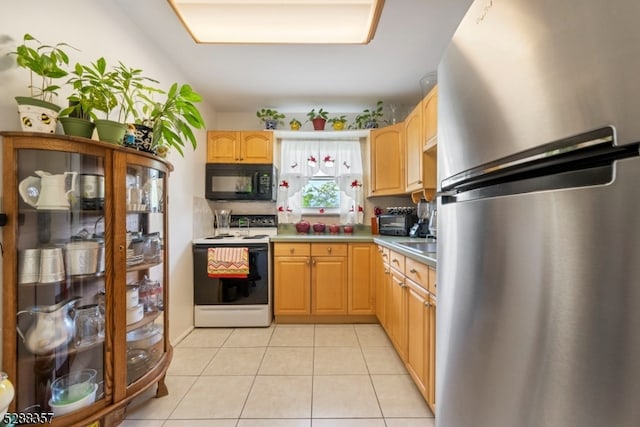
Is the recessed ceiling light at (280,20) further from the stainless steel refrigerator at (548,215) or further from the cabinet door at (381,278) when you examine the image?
the cabinet door at (381,278)

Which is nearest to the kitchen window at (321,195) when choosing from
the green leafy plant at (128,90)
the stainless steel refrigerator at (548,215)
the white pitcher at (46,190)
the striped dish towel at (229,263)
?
the striped dish towel at (229,263)

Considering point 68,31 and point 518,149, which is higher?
point 68,31

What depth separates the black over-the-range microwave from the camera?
3.12 m

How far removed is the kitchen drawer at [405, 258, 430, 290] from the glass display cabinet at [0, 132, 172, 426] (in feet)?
5.26

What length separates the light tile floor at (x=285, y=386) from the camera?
4.93 ft

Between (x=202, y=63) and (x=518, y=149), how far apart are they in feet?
8.72

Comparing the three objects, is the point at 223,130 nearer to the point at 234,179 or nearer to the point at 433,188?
the point at 234,179

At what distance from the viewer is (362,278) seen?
111 inches

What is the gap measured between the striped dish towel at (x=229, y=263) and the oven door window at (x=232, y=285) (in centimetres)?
8

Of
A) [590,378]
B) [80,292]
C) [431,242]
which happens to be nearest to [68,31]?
[80,292]

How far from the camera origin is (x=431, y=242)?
2.37 meters

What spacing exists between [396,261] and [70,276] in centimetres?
198

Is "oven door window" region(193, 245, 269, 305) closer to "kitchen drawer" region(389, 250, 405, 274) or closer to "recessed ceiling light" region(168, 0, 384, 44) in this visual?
"kitchen drawer" region(389, 250, 405, 274)

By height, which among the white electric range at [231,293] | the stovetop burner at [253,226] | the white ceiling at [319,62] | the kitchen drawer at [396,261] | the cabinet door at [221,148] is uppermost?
the white ceiling at [319,62]
